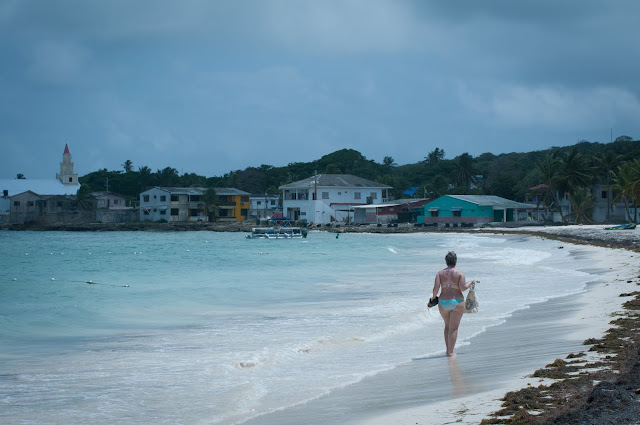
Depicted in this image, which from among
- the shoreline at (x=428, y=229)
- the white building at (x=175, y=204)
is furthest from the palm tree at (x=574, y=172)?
the white building at (x=175, y=204)

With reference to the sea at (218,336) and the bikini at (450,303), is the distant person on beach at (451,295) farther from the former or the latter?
the sea at (218,336)

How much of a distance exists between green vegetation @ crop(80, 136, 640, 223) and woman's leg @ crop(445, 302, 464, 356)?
66694mm

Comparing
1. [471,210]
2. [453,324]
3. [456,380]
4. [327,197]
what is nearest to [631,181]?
[471,210]

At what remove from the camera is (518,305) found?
50.4 ft

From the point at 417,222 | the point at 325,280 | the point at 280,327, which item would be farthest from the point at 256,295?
the point at 417,222

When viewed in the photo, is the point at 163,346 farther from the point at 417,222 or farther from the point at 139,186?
the point at 139,186

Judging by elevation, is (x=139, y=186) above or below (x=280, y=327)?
above

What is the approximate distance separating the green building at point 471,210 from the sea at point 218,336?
1923 inches

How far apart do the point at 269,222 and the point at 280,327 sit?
77125 mm

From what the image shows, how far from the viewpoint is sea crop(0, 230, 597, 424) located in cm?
791

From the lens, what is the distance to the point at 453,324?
949 cm

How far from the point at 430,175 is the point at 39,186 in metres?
68.1

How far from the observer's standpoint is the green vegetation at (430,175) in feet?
260

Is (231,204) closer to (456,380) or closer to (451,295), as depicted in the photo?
(451,295)
